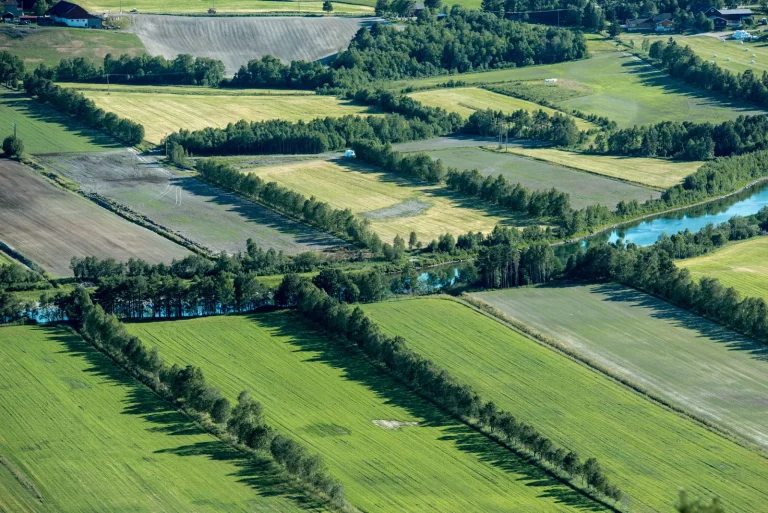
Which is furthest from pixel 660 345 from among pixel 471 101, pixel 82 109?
pixel 82 109

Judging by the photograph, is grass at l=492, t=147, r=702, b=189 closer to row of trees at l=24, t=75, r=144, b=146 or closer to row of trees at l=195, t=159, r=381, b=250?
row of trees at l=195, t=159, r=381, b=250

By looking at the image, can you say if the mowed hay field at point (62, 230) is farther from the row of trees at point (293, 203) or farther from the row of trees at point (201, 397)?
the row of trees at point (201, 397)

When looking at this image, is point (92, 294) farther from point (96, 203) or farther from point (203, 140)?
point (203, 140)

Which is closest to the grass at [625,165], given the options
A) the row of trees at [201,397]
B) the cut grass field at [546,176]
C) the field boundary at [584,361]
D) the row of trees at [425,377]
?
the cut grass field at [546,176]

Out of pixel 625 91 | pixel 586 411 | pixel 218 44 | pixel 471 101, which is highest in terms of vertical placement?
pixel 218 44

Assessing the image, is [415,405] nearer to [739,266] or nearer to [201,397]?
[201,397]

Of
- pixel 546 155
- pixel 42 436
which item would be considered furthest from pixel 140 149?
pixel 42 436

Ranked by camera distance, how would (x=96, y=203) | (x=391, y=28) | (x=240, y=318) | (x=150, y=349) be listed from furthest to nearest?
1. (x=391, y=28)
2. (x=96, y=203)
3. (x=240, y=318)
4. (x=150, y=349)
